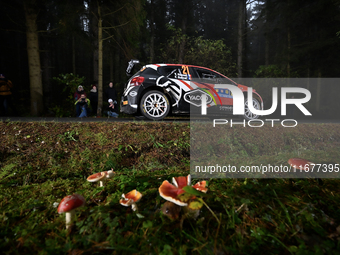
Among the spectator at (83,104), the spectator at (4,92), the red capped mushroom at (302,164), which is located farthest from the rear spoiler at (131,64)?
the red capped mushroom at (302,164)

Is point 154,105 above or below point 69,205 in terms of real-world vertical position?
above

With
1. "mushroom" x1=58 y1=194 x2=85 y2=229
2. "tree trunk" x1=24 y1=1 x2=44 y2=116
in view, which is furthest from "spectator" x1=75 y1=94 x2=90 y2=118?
"mushroom" x1=58 y1=194 x2=85 y2=229

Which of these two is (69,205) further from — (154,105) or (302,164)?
(154,105)

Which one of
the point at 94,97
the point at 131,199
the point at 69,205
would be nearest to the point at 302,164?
the point at 131,199

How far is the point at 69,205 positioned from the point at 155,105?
4608 millimetres

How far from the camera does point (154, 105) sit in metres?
5.64

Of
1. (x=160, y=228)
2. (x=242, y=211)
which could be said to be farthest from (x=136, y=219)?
(x=242, y=211)

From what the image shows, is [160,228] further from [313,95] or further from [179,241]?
[313,95]

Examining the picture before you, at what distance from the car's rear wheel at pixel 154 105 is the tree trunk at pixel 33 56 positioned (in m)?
6.48

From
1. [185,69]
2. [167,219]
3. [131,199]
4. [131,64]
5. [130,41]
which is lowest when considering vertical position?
[167,219]

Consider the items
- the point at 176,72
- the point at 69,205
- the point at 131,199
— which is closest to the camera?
the point at 69,205

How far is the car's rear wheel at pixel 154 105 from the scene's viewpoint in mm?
5586

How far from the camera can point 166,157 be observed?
333 cm

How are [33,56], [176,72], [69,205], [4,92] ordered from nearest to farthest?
1. [69,205]
2. [176,72]
3. [4,92]
4. [33,56]
